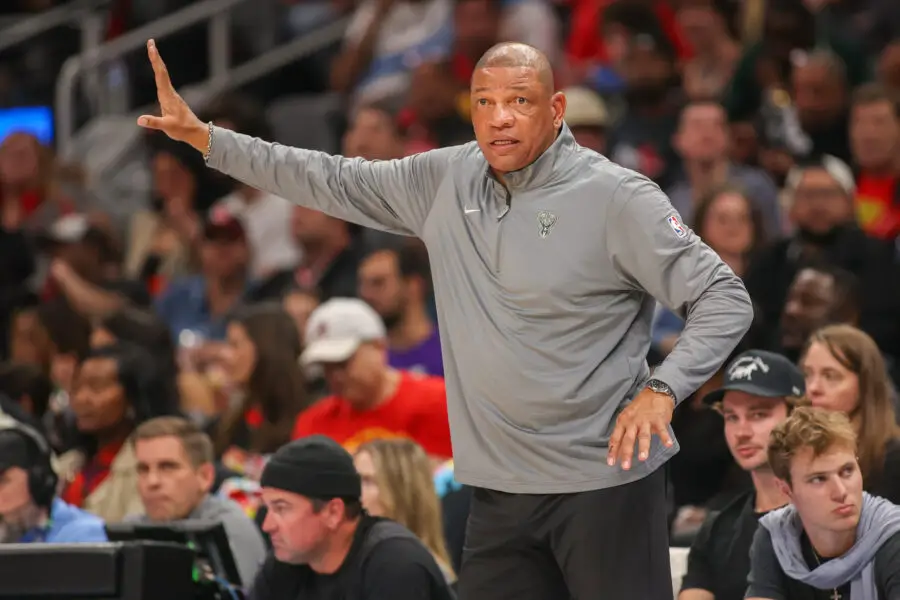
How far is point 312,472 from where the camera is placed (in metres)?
5.11

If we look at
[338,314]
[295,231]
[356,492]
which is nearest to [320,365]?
[338,314]

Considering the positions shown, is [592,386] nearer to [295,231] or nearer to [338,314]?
[338,314]

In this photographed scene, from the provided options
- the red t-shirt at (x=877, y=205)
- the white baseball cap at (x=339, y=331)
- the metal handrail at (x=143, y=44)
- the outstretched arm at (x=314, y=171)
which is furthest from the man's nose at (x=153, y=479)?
the metal handrail at (x=143, y=44)

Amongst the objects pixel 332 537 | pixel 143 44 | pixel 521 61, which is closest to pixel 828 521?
pixel 332 537

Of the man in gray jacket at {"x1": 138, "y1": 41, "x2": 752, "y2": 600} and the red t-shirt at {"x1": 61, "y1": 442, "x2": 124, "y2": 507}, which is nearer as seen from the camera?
the man in gray jacket at {"x1": 138, "y1": 41, "x2": 752, "y2": 600}

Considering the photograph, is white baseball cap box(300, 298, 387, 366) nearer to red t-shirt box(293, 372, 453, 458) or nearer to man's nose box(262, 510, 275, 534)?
red t-shirt box(293, 372, 453, 458)

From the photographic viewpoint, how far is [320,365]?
309 inches

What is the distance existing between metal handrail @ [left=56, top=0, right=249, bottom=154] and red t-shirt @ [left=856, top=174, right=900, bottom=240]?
17.0ft

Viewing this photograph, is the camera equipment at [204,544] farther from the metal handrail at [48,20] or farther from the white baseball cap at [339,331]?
the metal handrail at [48,20]

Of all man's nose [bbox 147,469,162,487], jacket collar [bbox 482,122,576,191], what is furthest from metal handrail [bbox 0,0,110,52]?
jacket collar [bbox 482,122,576,191]

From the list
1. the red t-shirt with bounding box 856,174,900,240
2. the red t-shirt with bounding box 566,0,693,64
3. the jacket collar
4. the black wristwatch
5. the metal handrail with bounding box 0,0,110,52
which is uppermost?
the metal handrail with bounding box 0,0,110,52

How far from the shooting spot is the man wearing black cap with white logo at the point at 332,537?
5.05 meters

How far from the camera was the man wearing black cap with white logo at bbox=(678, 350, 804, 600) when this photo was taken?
5234 mm

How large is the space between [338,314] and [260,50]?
5146 mm
